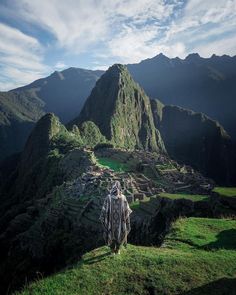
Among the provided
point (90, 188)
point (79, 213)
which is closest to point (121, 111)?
point (90, 188)

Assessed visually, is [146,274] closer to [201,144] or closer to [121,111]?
[121,111]

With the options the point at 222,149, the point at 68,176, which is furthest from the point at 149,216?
the point at 222,149

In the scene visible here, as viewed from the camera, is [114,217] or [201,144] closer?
[114,217]

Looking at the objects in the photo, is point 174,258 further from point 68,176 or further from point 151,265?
point 68,176

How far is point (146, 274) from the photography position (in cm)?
922

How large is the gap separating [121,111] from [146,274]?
425 ft

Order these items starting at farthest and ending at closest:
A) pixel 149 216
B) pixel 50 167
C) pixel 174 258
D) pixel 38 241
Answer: pixel 50 167
pixel 38 241
pixel 149 216
pixel 174 258

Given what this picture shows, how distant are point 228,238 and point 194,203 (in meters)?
12.2

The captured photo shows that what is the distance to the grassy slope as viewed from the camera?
8578 mm

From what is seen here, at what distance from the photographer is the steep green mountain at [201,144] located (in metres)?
159

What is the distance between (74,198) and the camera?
121ft

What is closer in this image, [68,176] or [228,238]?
[228,238]

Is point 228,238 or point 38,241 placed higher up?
point 228,238

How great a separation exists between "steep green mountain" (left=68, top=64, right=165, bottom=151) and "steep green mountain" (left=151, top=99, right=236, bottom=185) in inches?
742
